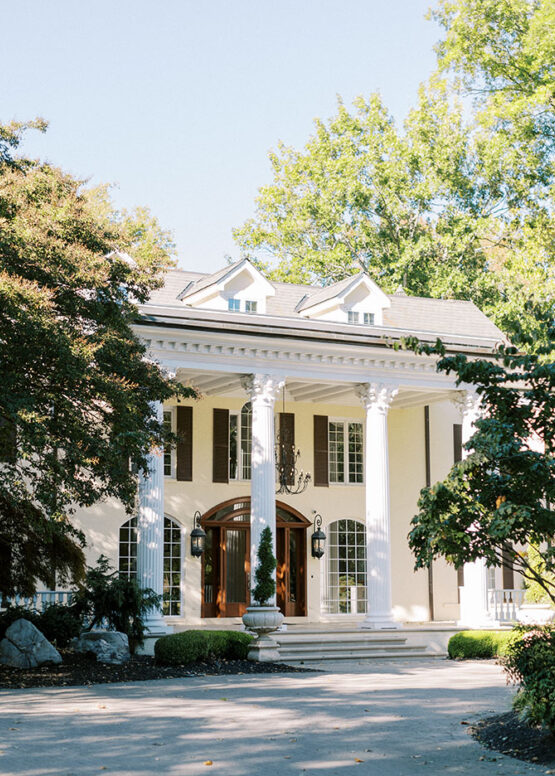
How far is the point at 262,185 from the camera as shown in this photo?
136ft

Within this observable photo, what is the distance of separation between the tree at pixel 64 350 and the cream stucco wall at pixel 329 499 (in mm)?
8861

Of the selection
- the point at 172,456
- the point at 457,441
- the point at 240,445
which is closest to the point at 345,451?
the point at 240,445

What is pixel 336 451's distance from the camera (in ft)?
88.0

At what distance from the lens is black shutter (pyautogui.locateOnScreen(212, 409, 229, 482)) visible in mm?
24891

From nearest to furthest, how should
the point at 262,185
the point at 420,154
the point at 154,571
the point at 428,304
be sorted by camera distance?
the point at 154,571
the point at 428,304
the point at 420,154
the point at 262,185

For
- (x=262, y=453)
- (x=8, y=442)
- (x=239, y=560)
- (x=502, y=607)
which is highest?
(x=262, y=453)

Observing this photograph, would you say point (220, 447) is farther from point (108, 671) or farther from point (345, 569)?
point (108, 671)

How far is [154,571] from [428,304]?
1284 cm

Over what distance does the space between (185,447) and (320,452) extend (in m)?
3.91

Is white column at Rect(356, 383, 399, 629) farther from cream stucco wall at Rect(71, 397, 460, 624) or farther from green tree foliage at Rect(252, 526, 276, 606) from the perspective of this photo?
green tree foliage at Rect(252, 526, 276, 606)

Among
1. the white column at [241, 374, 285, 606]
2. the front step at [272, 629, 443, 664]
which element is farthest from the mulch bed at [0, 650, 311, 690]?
the white column at [241, 374, 285, 606]

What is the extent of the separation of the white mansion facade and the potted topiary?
1284 mm

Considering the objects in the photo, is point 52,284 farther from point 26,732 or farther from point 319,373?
point 319,373

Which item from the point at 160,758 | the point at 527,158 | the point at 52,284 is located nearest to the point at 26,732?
the point at 160,758
